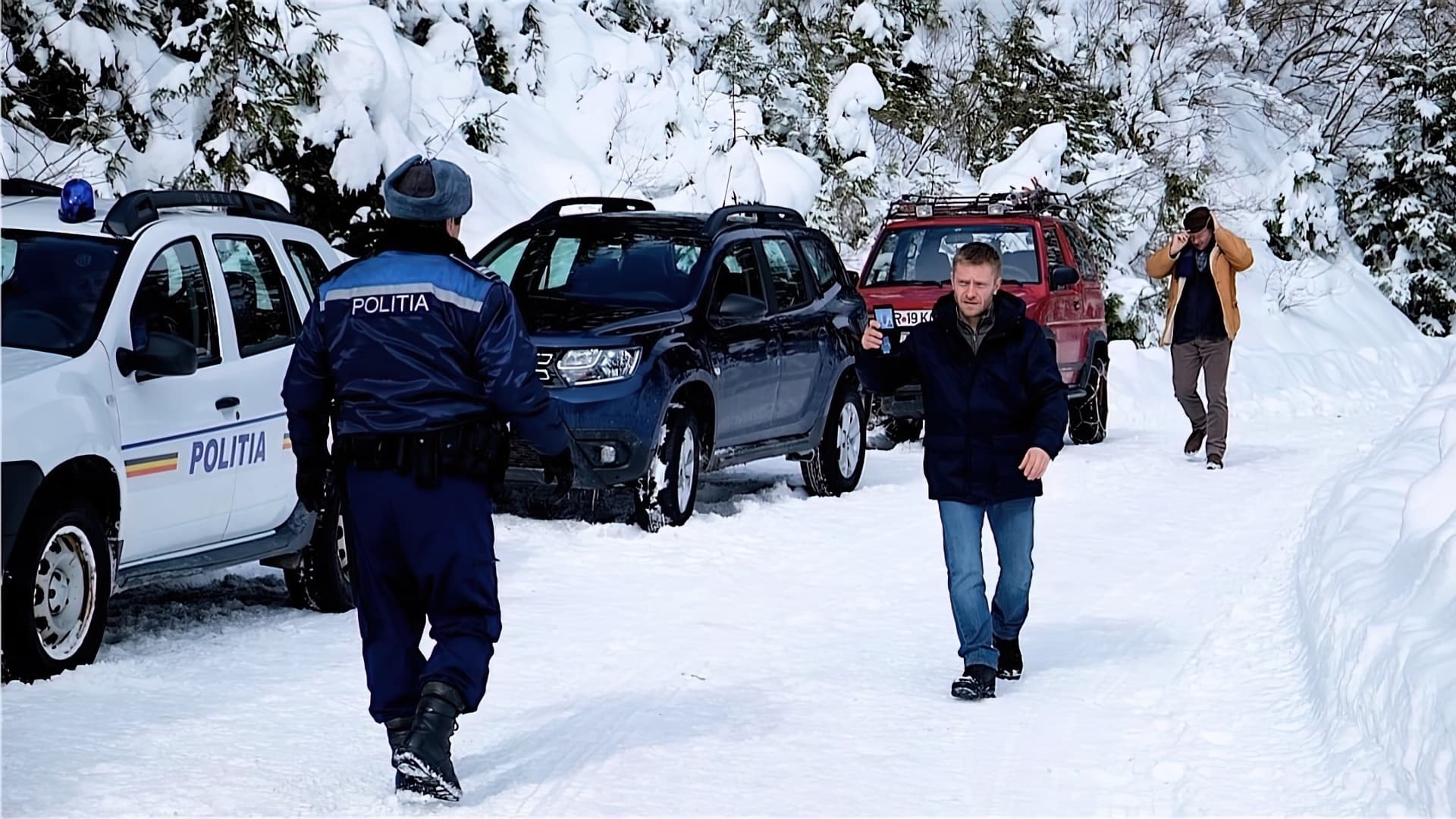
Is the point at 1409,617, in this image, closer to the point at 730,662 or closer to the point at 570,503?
the point at 730,662

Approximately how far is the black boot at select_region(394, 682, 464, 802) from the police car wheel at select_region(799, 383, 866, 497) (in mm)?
7899

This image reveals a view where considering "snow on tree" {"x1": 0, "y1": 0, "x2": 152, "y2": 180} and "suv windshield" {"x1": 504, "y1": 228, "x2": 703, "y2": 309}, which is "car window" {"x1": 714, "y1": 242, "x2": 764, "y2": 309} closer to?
"suv windshield" {"x1": 504, "y1": 228, "x2": 703, "y2": 309}

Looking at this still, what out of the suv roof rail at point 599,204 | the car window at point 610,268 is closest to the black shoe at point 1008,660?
the car window at point 610,268

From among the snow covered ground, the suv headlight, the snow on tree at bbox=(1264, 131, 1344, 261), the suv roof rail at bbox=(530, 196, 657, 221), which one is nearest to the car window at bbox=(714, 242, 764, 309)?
the suv roof rail at bbox=(530, 196, 657, 221)

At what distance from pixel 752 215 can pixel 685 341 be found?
2104mm

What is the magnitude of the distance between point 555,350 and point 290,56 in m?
4.96

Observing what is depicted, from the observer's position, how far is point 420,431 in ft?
16.8

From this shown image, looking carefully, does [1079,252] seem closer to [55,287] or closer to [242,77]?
Answer: [242,77]

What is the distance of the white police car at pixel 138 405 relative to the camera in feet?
21.3

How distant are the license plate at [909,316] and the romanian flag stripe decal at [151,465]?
887cm

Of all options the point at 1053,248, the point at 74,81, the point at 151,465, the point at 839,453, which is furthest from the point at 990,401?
the point at 1053,248

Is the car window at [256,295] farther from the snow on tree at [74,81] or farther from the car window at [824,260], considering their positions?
the car window at [824,260]

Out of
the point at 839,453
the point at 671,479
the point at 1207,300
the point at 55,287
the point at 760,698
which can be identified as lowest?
the point at 839,453

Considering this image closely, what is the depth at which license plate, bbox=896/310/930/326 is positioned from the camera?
1530cm
